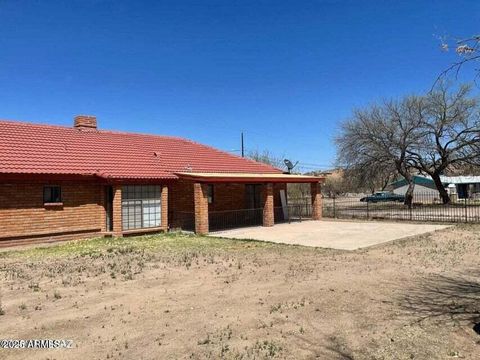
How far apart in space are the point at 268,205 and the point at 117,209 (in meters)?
7.47

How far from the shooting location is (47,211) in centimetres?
1677

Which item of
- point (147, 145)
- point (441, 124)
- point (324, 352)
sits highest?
point (441, 124)

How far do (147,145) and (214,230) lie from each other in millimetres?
6490

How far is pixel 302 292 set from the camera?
26.5ft

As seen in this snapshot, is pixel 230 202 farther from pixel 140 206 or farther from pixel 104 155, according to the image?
pixel 104 155

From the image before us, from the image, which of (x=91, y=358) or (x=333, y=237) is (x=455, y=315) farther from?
(x=333, y=237)

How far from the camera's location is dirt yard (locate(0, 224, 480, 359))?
17.7 ft

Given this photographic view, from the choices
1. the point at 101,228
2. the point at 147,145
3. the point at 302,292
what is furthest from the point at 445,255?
the point at 147,145

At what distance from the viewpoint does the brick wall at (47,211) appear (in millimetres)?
15758

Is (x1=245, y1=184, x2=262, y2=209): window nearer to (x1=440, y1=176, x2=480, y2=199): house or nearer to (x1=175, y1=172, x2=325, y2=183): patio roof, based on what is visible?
(x1=175, y1=172, x2=325, y2=183): patio roof

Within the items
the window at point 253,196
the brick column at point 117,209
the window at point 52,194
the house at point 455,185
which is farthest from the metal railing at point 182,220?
the house at point 455,185

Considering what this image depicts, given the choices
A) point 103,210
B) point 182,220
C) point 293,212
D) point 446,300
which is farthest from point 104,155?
point 446,300

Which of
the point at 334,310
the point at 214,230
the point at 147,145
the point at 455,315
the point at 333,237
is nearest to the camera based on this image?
the point at 455,315

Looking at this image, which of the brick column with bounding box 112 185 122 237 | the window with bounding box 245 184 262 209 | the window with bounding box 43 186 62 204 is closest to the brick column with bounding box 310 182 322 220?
the window with bounding box 245 184 262 209
